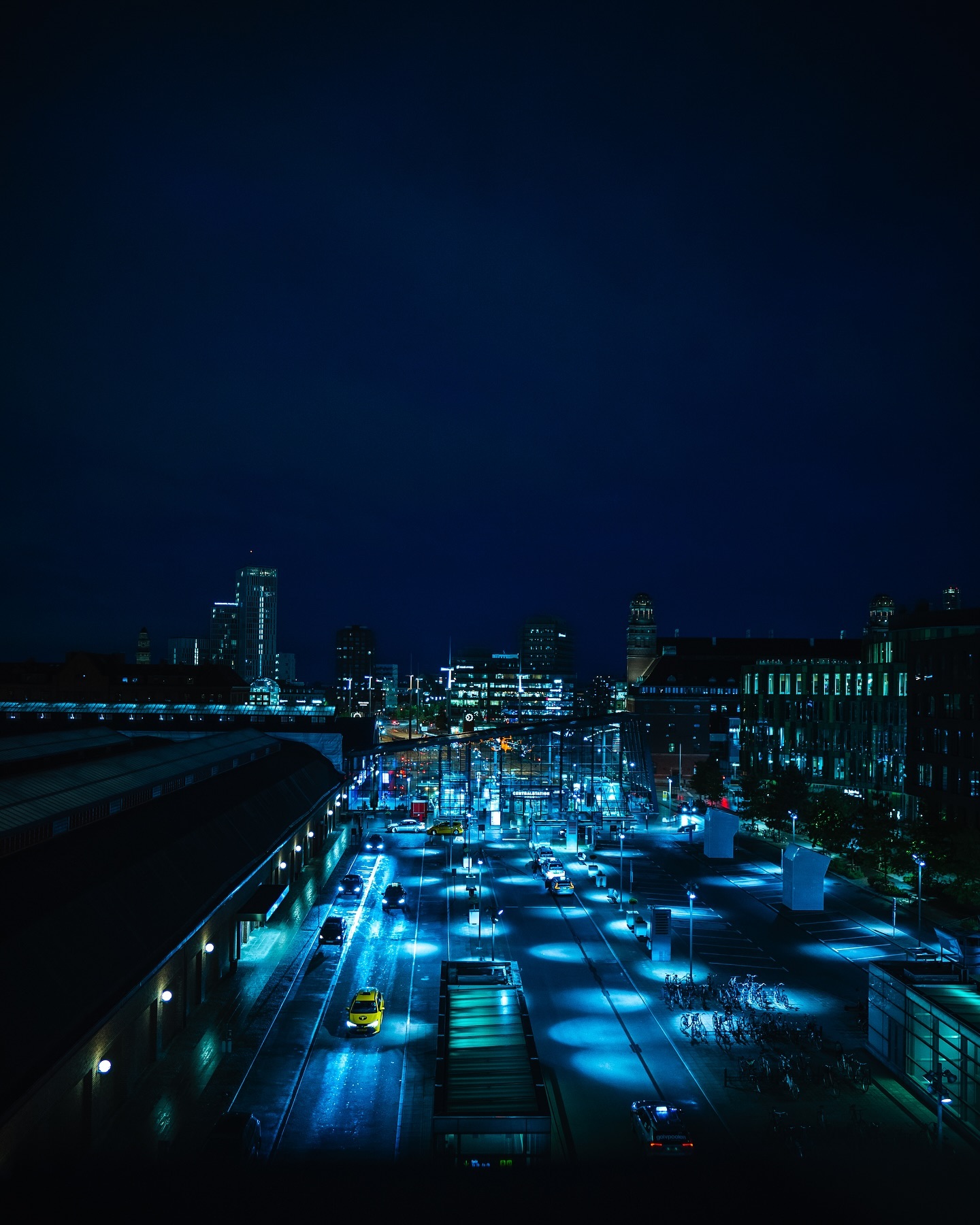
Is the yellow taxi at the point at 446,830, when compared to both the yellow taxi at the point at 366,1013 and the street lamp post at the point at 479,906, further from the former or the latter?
the yellow taxi at the point at 366,1013

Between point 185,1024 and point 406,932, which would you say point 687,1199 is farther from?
point 406,932

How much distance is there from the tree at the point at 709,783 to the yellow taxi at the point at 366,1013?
2286 inches

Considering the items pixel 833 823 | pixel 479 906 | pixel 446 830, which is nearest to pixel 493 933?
pixel 479 906

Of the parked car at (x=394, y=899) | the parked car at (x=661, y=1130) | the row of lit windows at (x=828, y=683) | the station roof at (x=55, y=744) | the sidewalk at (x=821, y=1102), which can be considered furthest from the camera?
the row of lit windows at (x=828, y=683)

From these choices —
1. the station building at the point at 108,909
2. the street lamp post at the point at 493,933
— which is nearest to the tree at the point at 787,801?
the street lamp post at the point at 493,933

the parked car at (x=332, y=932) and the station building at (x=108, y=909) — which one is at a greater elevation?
the station building at (x=108, y=909)

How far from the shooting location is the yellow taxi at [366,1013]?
1000 inches

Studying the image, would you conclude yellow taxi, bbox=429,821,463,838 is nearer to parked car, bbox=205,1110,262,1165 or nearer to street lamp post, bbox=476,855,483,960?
street lamp post, bbox=476,855,483,960

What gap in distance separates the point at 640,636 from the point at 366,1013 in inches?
6711

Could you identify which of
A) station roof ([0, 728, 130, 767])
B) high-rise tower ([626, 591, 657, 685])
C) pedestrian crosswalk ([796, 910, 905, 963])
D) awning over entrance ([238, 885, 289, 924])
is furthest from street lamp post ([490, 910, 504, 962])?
high-rise tower ([626, 591, 657, 685])

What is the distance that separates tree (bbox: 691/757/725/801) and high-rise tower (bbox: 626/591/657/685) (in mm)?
107130

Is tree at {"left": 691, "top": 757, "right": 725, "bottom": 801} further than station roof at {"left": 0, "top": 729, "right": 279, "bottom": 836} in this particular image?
Yes

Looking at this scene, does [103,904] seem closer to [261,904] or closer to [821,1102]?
[261,904]

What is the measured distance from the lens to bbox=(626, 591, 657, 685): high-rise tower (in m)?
190
